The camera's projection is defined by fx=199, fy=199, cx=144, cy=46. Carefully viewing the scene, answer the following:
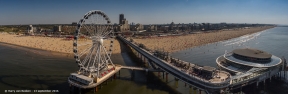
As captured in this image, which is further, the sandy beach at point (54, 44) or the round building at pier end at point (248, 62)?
the sandy beach at point (54, 44)

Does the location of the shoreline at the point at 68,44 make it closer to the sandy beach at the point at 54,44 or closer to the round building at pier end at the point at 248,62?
the sandy beach at the point at 54,44

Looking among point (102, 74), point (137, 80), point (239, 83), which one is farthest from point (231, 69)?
Answer: point (102, 74)

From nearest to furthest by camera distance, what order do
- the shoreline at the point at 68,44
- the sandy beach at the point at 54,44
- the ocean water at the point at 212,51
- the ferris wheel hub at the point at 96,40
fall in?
the ferris wheel hub at the point at 96,40, the ocean water at the point at 212,51, the sandy beach at the point at 54,44, the shoreline at the point at 68,44

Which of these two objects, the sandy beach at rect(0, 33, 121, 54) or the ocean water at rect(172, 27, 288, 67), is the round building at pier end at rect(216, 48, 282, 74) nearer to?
the ocean water at rect(172, 27, 288, 67)

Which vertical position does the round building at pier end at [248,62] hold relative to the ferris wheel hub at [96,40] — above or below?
below

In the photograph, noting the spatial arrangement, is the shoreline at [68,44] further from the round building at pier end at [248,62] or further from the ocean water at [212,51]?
the round building at pier end at [248,62]

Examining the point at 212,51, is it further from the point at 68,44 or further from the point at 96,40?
the point at 68,44

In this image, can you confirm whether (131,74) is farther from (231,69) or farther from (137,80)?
(231,69)

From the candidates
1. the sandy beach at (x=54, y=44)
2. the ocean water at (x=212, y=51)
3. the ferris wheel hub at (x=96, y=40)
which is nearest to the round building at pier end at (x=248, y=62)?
the ocean water at (x=212, y=51)

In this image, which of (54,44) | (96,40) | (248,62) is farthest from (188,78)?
(54,44)

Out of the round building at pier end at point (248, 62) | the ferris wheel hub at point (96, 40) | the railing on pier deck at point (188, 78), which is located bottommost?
the railing on pier deck at point (188, 78)

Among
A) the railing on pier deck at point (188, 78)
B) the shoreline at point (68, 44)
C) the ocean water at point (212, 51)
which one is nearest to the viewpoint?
the railing on pier deck at point (188, 78)
